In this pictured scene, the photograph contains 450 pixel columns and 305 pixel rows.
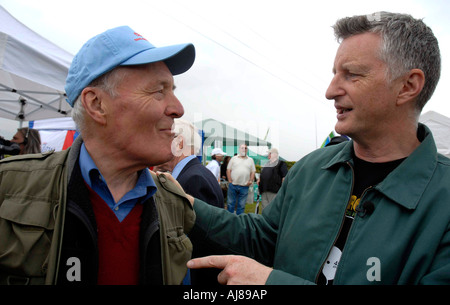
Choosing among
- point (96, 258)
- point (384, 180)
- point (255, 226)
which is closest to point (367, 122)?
point (384, 180)

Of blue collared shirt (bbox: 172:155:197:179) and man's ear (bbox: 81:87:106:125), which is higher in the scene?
man's ear (bbox: 81:87:106:125)

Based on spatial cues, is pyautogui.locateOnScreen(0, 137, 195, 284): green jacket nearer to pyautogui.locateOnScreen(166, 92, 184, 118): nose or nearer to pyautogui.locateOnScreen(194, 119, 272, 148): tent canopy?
pyautogui.locateOnScreen(166, 92, 184, 118): nose

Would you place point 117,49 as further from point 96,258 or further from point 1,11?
point 1,11

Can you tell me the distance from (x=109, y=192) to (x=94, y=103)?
1.45 ft

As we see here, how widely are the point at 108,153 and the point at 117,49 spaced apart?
1.66ft

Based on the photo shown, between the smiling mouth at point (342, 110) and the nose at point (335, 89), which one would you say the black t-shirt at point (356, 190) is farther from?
the nose at point (335, 89)

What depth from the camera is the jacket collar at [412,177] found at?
1278mm

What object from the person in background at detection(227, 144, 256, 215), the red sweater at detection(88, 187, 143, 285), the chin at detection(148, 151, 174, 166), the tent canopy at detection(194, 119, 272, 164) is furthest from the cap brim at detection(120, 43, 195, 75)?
the tent canopy at detection(194, 119, 272, 164)

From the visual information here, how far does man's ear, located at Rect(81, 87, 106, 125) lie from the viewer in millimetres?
1341

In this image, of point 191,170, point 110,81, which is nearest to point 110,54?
point 110,81

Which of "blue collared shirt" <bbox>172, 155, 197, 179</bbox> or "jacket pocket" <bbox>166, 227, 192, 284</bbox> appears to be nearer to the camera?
"jacket pocket" <bbox>166, 227, 192, 284</bbox>

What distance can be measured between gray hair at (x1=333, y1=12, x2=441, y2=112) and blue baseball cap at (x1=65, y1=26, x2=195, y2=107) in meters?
1.03

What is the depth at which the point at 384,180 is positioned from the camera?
1.39 meters
